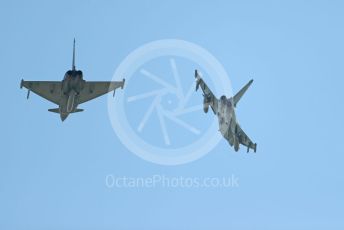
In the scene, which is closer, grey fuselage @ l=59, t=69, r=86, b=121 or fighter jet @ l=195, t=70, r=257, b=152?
fighter jet @ l=195, t=70, r=257, b=152

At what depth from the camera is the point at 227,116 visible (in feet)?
472

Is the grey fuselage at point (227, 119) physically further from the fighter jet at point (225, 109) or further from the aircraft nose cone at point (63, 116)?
the aircraft nose cone at point (63, 116)

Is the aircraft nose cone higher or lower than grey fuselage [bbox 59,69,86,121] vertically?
lower

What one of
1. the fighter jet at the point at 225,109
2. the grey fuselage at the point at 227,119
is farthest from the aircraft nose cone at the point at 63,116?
the grey fuselage at the point at 227,119

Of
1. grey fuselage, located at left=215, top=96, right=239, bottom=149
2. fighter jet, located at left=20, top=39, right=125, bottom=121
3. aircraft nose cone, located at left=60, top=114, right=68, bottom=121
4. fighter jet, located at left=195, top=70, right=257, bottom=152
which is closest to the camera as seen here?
grey fuselage, located at left=215, top=96, right=239, bottom=149

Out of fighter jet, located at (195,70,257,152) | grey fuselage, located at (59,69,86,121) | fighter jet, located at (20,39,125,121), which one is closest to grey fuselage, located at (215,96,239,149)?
fighter jet, located at (195,70,257,152)

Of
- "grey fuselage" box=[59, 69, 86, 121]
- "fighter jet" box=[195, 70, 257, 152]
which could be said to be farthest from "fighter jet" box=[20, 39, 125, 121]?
"fighter jet" box=[195, 70, 257, 152]

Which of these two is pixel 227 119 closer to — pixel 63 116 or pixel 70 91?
pixel 70 91

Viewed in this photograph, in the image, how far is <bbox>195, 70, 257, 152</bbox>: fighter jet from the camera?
471 feet

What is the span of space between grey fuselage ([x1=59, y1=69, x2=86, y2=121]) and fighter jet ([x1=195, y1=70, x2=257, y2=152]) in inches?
602

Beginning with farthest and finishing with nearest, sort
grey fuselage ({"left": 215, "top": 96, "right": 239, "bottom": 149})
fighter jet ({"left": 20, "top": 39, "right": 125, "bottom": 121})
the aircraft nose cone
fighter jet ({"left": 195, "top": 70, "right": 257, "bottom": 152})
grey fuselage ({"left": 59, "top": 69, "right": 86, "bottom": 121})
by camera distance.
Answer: the aircraft nose cone, fighter jet ({"left": 20, "top": 39, "right": 125, "bottom": 121}), grey fuselage ({"left": 59, "top": 69, "right": 86, "bottom": 121}), fighter jet ({"left": 195, "top": 70, "right": 257, "bottom": 152}), grey fuselage ({"left": 215, "top": 96, "right": 239, "bottom": 149})

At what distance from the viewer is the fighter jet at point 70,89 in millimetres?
147500

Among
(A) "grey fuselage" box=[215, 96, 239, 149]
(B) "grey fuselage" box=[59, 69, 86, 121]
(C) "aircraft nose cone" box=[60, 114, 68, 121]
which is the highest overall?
(B) "grey fuselage" box=[59, 69, 86, 121]

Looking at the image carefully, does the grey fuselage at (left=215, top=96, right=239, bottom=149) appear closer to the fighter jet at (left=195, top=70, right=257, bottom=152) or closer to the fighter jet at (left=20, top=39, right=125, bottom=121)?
the fighter jet at (left=195, top=70, right=257, bottom=152)
